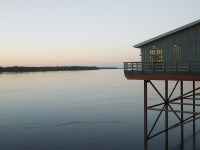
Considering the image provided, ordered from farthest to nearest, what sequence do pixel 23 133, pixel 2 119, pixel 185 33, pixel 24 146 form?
1. pixel 2 119
2. pixel 23 133
3. pixel 24 146
4. pixel 185 33

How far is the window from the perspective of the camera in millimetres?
27750

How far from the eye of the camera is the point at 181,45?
26.6m

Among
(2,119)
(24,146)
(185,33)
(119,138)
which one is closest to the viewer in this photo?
(185,33)

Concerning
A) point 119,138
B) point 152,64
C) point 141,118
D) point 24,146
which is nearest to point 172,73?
point 152,64

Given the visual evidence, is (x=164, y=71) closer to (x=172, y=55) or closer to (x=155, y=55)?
(x=172, y=55)

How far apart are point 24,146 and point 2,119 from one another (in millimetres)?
16498

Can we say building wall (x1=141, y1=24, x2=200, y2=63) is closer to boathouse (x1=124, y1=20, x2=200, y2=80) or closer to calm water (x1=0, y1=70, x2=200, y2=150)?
boathouse (x1=124, y1=20, x2=200, y2=80)

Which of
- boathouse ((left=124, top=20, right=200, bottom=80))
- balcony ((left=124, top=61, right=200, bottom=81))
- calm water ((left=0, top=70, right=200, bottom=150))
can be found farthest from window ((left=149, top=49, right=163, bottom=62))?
calm water ((left=0, top=70, right=200, bottom=150))

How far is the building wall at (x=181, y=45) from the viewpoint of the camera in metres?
25.9

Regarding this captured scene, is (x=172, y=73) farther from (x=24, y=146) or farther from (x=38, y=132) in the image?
(x=38, y=132)

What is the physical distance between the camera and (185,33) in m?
26.4

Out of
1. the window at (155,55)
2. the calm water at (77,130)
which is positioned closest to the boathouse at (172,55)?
the window at (155,55)

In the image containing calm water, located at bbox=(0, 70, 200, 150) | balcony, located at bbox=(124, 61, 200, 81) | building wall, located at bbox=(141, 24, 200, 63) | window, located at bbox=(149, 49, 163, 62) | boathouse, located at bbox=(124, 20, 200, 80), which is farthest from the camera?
calm water, located at bbox=(0, 70, 200, 150)

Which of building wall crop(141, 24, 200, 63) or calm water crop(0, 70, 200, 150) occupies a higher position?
building wall crop(141, 24, 200, 63)
